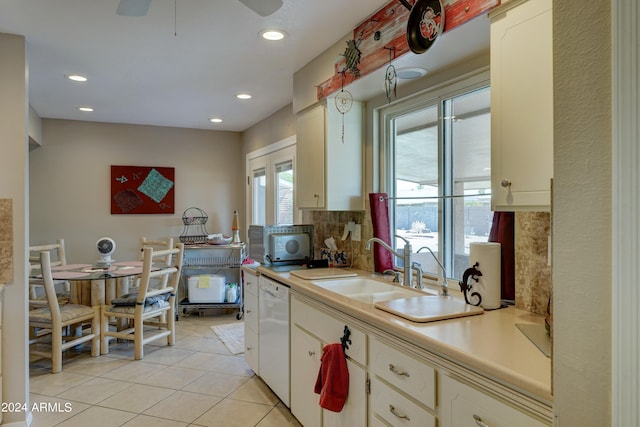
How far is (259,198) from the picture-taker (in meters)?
5.39

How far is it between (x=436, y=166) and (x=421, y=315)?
114 cm

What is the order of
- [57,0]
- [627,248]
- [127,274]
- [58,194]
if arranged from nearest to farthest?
[627,248]
[57,0]
[127,274]
[58,194]

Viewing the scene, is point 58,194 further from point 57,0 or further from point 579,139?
point 579,139

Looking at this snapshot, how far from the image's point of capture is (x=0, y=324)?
245 centimetres

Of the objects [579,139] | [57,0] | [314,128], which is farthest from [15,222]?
[579,139]

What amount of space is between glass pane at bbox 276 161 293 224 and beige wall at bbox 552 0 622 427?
3672 mm

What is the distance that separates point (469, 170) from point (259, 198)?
3.54 m

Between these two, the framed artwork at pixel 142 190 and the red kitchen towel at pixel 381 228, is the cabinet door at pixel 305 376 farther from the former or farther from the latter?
the framed artwork at pixel 142 190

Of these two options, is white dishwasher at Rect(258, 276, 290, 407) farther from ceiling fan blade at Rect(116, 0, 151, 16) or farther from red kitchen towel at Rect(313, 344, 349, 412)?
ceiling fan blade at Rect(116, 0, 151, 16)

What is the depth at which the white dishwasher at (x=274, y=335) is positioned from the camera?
255 cm

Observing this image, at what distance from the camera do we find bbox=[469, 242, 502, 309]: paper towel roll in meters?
1.74

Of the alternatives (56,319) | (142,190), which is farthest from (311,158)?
(142,190)

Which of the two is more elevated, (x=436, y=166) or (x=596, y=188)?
(x=436, y=166)

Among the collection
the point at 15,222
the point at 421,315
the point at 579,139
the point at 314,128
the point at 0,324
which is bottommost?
the point at 0,324
